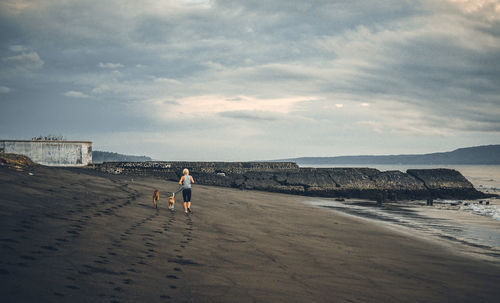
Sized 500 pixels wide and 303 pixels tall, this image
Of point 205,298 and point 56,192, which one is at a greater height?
point 56,192

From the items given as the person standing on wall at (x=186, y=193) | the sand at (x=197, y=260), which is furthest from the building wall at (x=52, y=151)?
the person standing on wall at (x=186, y=193)

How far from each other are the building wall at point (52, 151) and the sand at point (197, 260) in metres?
26.3

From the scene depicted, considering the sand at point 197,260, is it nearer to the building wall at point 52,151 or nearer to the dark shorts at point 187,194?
the dark shorts at point 187,194

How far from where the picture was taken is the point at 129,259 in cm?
539

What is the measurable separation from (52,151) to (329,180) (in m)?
27.7

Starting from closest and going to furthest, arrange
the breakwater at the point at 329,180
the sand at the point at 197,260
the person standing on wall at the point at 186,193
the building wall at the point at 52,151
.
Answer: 1. the sand at the point at 197,260
2. the person standing on wall at the point at 186,193
3. the breakwater at the point at 329,180
4. the building wall at the point at 52,151

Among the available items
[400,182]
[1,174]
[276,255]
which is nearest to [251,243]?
[276,255]

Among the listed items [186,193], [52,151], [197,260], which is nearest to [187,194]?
[186,193]

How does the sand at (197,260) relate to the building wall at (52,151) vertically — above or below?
below

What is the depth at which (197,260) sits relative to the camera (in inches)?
233

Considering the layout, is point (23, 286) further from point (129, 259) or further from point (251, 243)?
point (251, 243)

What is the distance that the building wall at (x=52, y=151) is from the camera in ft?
107

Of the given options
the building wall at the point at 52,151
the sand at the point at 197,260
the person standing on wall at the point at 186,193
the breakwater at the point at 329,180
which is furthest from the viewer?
the building wall at the point at 52,151

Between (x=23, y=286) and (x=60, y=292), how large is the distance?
1.34 ft
